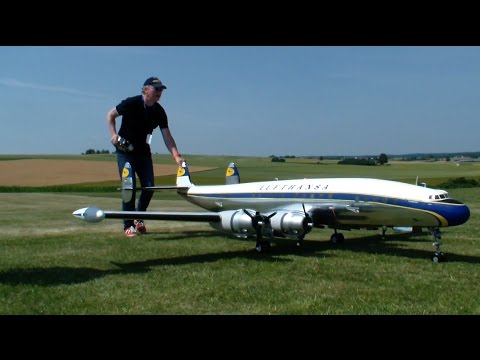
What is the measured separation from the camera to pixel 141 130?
19672 millimetres

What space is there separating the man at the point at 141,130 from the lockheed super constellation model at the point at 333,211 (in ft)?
4.62

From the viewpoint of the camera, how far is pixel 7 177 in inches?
2173

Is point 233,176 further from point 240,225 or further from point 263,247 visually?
point 240,225

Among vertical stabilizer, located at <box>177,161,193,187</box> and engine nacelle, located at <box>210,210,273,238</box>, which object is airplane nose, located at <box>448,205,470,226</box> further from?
vertical stabilizer, located at <box>177,161,193,187</box>

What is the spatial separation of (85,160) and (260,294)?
60625 millimetres

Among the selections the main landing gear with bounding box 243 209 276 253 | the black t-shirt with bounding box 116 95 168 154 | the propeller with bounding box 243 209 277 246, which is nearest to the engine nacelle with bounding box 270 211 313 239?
the main landing gear with bounding box 243 209 276 253

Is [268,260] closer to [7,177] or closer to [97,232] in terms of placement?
[97,232]

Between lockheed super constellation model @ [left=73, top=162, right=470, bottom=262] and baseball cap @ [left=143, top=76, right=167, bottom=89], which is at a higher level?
baseball cap @ [left=143, top=76, right=167, bottom=89]

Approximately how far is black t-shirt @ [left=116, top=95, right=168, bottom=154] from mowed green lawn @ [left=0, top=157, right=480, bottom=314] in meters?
4.26

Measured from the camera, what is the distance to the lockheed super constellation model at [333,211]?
1596 cm

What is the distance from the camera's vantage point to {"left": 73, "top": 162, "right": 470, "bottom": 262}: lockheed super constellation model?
52.4 feet

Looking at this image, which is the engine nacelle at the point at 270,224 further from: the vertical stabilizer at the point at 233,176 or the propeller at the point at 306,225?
the vertical stabilizer at the point at 233,176

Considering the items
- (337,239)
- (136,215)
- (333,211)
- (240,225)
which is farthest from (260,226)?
(337,239)

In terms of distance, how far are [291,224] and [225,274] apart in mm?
4483
